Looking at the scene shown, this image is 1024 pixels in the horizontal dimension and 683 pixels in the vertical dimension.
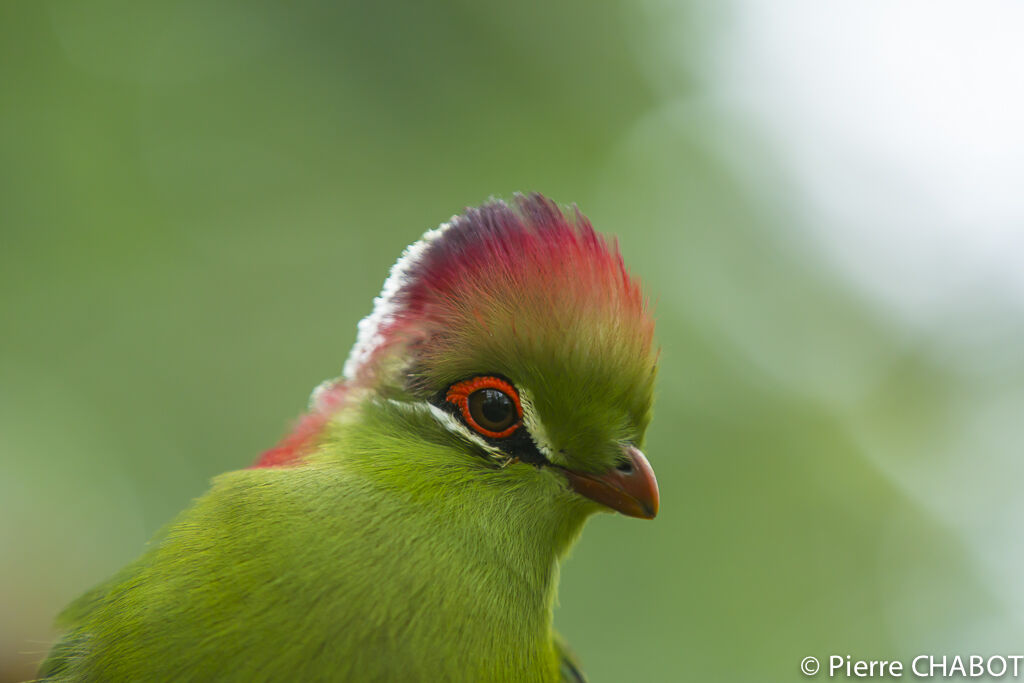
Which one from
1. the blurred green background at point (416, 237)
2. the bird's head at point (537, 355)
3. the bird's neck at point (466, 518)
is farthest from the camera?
the blurred green background at point (416, 237)

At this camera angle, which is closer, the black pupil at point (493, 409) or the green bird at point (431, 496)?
the green bird at point (431, 496)

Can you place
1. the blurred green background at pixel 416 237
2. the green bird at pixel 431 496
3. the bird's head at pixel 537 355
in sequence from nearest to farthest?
the green bird at pixel 431 496
the bird's head at pixel 537 355
the blurred green background at pixel 416 237

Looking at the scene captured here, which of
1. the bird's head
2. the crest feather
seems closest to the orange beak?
the bird's head

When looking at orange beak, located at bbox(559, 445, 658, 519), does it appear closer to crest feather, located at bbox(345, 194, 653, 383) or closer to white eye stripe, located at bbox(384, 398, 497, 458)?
white eye stripe, located at bbox(384, 398, 497, 458)

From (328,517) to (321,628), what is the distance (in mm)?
251

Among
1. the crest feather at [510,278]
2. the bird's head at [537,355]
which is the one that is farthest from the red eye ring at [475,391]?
the crest feather at [510,278]

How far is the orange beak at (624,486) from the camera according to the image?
2240mm

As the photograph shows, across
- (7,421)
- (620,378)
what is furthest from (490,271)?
(7,421)

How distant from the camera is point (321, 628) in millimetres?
A: 1926

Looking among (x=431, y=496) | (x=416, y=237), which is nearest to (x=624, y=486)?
(x=431, y=496)

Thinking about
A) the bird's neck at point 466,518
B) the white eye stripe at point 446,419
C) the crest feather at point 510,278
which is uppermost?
the crest feather at point 510,278

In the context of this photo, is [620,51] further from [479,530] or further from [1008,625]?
[479,530]

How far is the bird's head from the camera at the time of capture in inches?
87.1

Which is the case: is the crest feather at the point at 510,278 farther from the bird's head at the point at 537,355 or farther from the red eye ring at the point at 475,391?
the red eye ring at the point at 475,391
